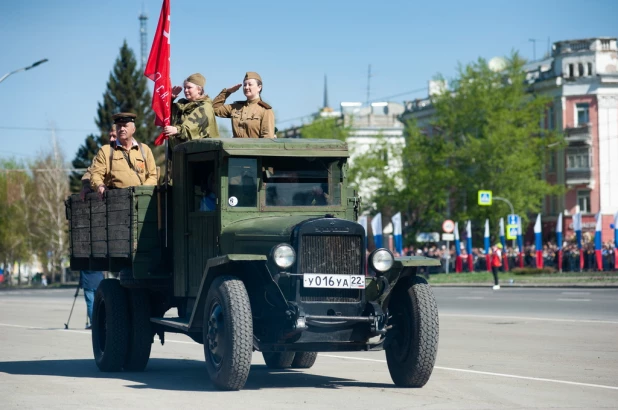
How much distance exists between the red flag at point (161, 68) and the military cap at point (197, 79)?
79cm

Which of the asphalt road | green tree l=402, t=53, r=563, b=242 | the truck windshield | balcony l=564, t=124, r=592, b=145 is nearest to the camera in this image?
the asphalt road

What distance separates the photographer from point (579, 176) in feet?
268

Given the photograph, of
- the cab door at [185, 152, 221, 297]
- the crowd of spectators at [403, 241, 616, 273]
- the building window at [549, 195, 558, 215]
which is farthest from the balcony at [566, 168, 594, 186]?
the cab door at [185, 152, 221, 297]

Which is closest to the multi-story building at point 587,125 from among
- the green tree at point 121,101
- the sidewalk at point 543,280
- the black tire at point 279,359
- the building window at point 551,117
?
the building window at point 551,117

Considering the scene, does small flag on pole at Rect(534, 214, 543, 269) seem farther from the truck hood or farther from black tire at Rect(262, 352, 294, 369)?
the truck hood

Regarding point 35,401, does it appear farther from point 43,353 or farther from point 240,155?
point 43,353

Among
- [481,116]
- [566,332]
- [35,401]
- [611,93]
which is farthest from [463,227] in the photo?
[35,401]

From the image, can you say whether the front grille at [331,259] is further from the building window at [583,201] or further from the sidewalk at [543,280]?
the building window at [583,201]

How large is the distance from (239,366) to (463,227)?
72791 millimetres

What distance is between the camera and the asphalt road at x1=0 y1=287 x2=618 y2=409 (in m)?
10.2

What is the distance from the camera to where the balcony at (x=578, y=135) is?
81.1 meters

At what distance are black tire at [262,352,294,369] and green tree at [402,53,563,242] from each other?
64.6 meters

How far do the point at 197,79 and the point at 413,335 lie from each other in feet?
13.4

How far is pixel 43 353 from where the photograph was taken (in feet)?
52.4
